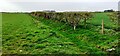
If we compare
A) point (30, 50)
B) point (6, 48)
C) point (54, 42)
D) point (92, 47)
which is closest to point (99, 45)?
point (92, 47)

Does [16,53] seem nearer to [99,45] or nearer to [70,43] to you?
[70,43]

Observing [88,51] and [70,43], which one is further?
[70,43]

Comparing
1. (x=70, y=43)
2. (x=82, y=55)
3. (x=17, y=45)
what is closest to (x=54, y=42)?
(x=70, y=43)

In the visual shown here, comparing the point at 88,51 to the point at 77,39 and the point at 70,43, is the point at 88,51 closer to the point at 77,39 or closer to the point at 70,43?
the point at 70,43

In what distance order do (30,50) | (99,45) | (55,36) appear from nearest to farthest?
(30,50) < (99,45) < (55,36)

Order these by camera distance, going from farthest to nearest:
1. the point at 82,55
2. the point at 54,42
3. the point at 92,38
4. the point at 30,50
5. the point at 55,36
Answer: the point at 55,36
the point at 92,38
the point at 54,42
the point at 30,50
the point at 82,55

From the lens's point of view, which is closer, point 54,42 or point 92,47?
point 92,47

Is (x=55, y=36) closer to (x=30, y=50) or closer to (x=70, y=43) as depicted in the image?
(x=70, y=43)

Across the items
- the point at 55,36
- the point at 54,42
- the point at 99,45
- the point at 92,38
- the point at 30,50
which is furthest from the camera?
the point at 55,36

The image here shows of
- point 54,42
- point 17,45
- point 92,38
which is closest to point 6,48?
point 17,45
